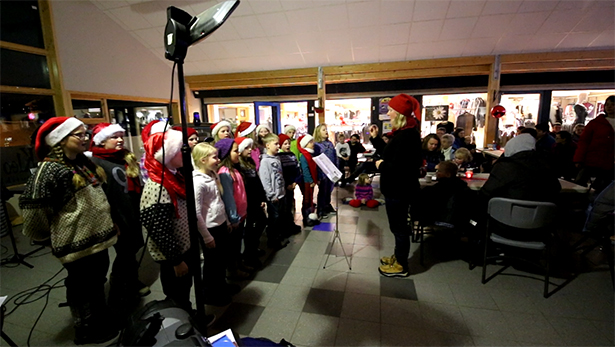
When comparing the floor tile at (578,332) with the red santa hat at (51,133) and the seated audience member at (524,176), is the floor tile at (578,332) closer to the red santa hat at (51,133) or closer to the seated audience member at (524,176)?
the seated audience member at (524,176)

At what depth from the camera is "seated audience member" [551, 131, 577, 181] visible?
15.5ft

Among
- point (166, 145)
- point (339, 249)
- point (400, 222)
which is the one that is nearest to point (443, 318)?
point (400, 222)

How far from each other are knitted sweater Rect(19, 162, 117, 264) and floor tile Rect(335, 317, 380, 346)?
176cm

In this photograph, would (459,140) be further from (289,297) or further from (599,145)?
(289,297)

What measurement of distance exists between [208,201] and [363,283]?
5.34ft

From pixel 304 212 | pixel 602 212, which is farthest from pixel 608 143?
pixel 304 212

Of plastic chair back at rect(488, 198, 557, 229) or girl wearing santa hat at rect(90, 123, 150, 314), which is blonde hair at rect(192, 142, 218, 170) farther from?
plastic chair back at rect(488, 198, 557, 229)

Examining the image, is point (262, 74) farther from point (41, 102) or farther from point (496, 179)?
point (496, 179)

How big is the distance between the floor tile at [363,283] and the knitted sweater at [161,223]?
157cm

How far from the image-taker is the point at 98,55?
Answer: 5.71 m

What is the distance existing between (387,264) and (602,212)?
2.09 metres

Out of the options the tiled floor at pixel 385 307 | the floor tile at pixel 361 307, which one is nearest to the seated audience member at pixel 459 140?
the tiled floor at pixel 385 307

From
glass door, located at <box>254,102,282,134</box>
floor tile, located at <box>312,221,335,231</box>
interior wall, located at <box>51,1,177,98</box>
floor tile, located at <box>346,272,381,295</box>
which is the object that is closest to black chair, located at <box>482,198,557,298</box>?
floor tile, located at <box>346,272,381,295</box>

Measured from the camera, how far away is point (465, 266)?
9.46ft
